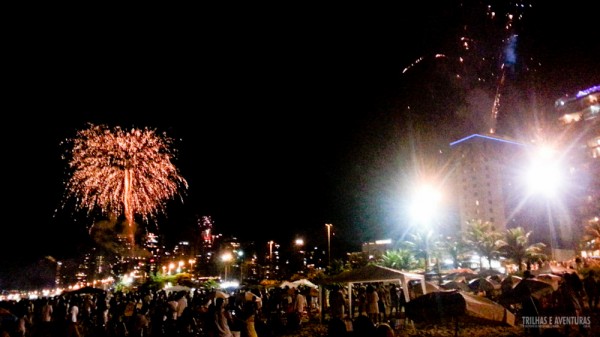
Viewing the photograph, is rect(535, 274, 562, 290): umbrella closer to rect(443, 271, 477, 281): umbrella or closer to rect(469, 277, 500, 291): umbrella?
rect(469, 277, 500, 291): umbrella

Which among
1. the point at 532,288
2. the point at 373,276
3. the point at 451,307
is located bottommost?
the point at 451,307

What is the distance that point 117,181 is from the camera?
3109cm

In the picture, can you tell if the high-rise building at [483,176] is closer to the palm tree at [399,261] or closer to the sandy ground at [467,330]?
the palm tree at [399,261]

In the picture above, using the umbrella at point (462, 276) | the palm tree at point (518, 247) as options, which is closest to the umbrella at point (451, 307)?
the umbrella at point (462, 276)

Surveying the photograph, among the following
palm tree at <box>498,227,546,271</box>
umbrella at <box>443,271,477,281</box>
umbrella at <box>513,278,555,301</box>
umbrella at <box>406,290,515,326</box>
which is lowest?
umbrella at <box>443,271,477,281</box>

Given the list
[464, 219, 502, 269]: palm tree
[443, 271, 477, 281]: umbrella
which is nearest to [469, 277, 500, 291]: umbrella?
[443, 271, 477, 281]: umbrella

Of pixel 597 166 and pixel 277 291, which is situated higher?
pixel 597 166

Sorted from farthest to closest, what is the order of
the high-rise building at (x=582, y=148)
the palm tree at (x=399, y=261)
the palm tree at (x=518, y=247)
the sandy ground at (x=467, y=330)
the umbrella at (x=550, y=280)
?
the high-rise building at (x=582, y=148) → the palm tree at (x=518, y=247) → the palm tree at (x=399, y=261) → the umbrella at (x=550, y=280) → the sandy ground at (x=467, y=330)

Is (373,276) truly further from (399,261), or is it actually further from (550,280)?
(399,261)

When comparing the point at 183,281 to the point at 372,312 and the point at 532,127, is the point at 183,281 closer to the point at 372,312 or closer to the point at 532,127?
the point at 372,312

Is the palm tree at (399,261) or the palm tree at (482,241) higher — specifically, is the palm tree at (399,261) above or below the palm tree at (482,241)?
below

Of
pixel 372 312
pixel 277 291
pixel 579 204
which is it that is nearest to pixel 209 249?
pixel 579 204

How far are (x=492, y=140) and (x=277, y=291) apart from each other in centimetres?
10137

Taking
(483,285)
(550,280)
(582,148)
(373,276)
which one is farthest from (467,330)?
(582,148)
